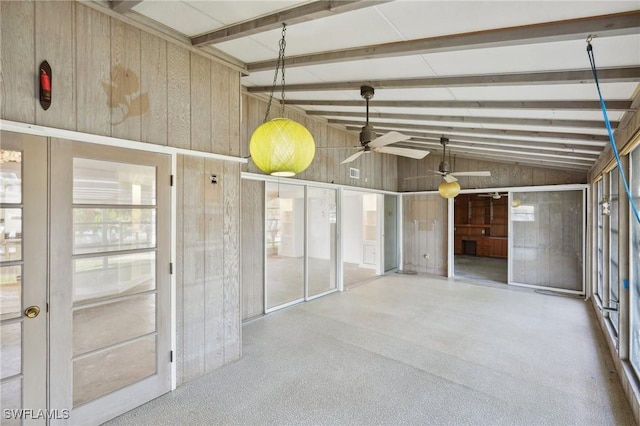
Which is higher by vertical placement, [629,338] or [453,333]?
[629,338]

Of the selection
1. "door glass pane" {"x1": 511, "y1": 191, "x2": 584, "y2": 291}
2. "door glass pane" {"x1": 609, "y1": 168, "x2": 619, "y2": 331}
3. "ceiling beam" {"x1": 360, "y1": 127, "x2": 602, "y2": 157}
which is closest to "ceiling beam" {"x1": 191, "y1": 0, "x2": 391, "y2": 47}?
"ceiling beam" {"x1": 360, "y1": 127, "x2": 602, "y2": 157}

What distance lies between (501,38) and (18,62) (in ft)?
10.7

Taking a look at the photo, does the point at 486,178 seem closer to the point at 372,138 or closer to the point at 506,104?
A: the point at 506,104

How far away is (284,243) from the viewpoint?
17.8 feet

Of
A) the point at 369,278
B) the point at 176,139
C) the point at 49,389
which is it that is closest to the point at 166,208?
the point at 176,139

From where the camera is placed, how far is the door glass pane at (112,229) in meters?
2.40

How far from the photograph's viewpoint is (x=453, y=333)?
4.25 m

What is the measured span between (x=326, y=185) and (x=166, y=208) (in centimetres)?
364

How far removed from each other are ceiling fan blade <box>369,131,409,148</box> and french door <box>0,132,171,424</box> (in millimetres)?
2290

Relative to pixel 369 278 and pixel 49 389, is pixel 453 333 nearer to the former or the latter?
pixel 369 278

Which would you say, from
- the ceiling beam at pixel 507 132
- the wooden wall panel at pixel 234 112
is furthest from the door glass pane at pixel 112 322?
the ceiling beam at pixel 507 132

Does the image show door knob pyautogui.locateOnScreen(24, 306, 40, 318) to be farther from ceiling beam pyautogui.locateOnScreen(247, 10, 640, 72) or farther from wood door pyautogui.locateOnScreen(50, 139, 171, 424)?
ceiling beam pyautogui.locateOnScreen(247, 10, 640, 72)

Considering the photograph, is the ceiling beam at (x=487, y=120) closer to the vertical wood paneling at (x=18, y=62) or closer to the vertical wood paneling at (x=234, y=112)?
the vertical wood paneling at (x=234, y=112)

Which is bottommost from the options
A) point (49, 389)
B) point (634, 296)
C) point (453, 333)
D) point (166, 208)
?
point (453, 333)
